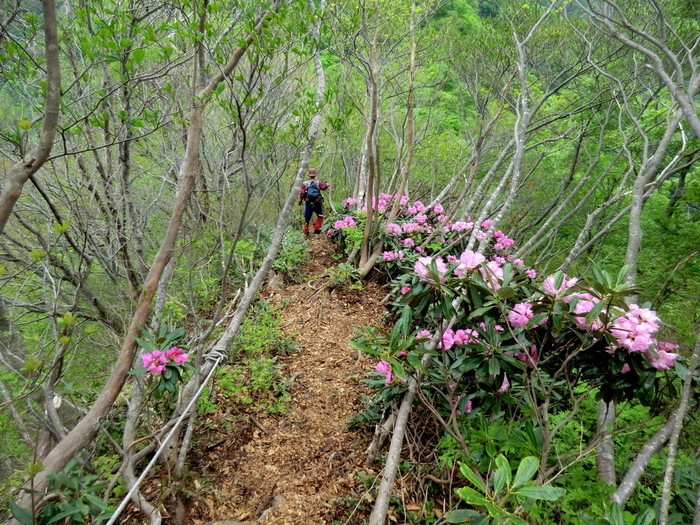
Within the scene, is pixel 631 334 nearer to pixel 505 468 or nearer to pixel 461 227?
pixel 505 468

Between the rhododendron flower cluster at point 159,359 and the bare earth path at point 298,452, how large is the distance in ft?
3.41

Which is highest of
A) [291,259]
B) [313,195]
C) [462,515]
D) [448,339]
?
[313,195]

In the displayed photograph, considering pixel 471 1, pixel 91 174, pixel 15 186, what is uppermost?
pixel 471 1

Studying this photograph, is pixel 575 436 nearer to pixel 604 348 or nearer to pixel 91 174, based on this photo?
pixel 604 348

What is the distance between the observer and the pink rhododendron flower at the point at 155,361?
174 centimetres

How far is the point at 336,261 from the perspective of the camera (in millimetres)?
6250

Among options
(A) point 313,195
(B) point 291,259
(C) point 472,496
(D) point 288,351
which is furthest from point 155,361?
(A) point 313,195

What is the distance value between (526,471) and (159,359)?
176cm

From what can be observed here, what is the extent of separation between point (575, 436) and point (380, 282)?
3603mm

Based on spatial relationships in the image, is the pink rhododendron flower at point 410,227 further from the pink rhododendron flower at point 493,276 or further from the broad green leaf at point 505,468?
the broad green leaf at point 505,468

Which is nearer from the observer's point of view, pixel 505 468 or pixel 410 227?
pixel 505 468

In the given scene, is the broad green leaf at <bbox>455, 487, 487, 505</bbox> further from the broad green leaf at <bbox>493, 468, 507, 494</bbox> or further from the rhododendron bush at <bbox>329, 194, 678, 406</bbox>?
the rhododendron bush at <bbox>329, 194, 678, 406</bbox>

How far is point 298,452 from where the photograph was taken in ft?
8.74

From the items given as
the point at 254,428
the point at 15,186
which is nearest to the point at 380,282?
the point at 254,428
